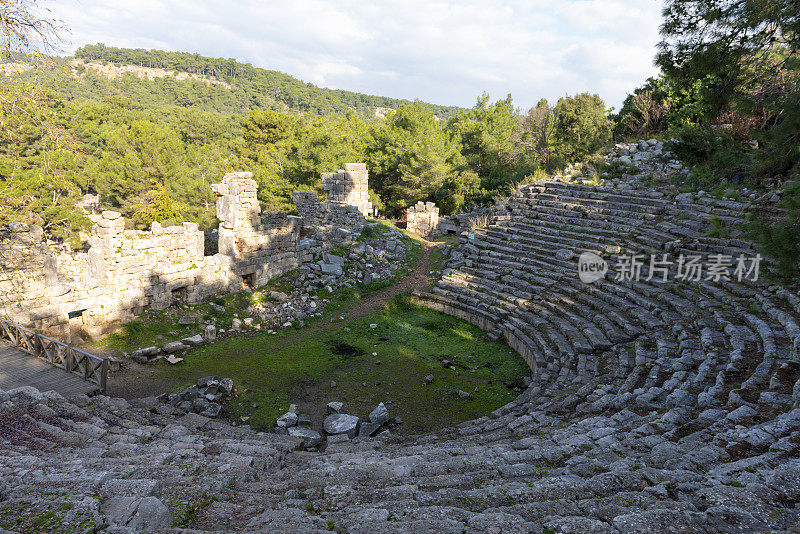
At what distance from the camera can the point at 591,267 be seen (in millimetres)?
Result: 13266

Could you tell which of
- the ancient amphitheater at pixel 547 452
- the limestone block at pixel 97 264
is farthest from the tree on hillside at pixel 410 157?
the limestone block at pixel 97 264

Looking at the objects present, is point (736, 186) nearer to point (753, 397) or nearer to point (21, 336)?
point (753, 397)

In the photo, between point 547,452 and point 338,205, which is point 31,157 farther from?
point 547,452

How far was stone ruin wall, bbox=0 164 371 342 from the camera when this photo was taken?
983 centimetres

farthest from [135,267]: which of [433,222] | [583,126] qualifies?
[583,126]

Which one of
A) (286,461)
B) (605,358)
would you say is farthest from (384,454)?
(605,358)

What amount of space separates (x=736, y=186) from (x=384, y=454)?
14286mm

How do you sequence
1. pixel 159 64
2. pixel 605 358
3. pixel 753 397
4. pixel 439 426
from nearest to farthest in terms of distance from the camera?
pixel 753 397, pixel 439 426, pixel 605 358, pixel 159 64

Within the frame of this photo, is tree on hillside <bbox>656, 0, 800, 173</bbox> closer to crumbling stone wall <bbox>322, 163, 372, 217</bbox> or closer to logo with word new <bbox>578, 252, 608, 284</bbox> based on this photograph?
logo with word new <bbox>578, 252, 608, 284</bbox>

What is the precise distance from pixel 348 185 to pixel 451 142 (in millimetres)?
16041

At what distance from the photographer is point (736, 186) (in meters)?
13.8

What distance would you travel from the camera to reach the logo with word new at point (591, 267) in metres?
12.8

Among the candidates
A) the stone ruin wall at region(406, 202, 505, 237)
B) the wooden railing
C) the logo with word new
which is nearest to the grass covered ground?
the wooden railing

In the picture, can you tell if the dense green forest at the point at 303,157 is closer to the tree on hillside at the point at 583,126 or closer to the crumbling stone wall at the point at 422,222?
the tree on hillside at the point at 583,126
